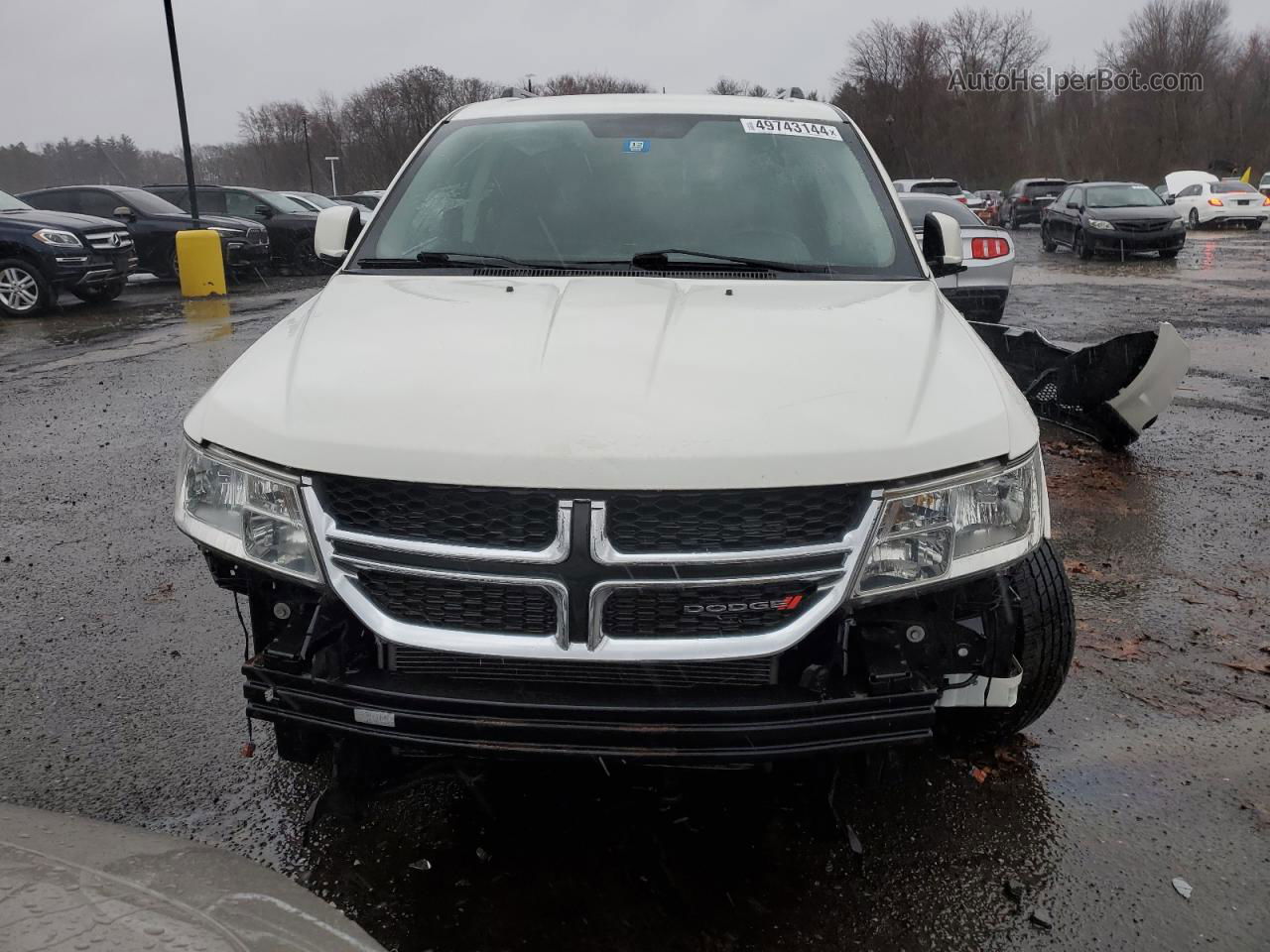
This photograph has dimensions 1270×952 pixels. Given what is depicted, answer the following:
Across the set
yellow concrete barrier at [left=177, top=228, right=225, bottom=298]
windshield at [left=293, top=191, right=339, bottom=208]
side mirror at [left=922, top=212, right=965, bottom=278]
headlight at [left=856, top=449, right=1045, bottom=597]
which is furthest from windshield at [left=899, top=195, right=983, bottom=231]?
windshield at [left=293, top=191, right=339, bottom=208]

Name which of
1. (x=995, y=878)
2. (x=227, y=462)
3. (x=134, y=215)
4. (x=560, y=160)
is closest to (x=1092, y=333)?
(x=560, y=160)

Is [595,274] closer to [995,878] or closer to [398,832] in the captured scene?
[398,832]

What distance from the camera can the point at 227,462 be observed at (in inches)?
90.7

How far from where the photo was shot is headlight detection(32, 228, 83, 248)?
13188 millimetres

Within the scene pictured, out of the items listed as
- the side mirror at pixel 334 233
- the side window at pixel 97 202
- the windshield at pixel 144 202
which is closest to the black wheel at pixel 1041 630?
the side mirror at pixel 334 233

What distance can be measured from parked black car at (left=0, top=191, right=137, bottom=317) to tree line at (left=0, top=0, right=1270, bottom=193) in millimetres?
46640

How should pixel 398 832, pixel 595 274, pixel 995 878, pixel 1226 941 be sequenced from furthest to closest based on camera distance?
pixel 595 274 < pixel 398 832 < pixel 995 878 < pixel 1226 941

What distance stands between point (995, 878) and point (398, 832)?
1.45m

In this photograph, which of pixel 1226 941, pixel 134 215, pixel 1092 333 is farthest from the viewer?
pixel 134 215

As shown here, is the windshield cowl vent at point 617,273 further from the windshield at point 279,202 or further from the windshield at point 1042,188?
the windshield at point 1042,188

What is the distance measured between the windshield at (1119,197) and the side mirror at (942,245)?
2030 centimetres

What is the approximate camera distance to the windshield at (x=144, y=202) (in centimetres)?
1738

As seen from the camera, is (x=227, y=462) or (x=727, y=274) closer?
(x=227, y=462)

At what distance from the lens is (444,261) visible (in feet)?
10.8
